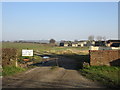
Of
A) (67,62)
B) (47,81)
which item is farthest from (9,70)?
(67,62)

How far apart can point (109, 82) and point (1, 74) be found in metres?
8.99

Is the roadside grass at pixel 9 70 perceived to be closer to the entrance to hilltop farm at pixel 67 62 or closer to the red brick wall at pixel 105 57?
the entrance to hilltop farm at pixel 67 62

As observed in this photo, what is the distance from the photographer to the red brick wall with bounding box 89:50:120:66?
1838 centimetres

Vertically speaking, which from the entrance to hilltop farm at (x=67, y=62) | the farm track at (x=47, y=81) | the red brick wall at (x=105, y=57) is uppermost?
the red brick wall at (x=105, y=57)

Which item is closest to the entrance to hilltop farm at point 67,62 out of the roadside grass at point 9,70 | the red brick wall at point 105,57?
the red brick wall at point 105,57

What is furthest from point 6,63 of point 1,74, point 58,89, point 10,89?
point 58,89

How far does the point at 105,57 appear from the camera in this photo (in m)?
18.5

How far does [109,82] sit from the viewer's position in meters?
11.8

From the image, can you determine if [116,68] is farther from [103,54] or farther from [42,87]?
[42,87]

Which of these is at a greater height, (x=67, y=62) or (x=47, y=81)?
(x=47, y=81)

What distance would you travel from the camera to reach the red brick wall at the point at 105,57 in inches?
723

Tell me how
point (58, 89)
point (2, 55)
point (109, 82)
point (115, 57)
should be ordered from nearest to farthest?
1. point (58, 89)
2. point (109, 82)
3. point (2, 55)
4. point (115, 57)

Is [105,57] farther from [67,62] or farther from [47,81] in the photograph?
[67,62]

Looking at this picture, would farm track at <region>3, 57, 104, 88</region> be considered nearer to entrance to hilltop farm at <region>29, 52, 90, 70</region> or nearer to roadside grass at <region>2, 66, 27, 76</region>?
roadside grass at <region>2, 66, 27, 76</region>
